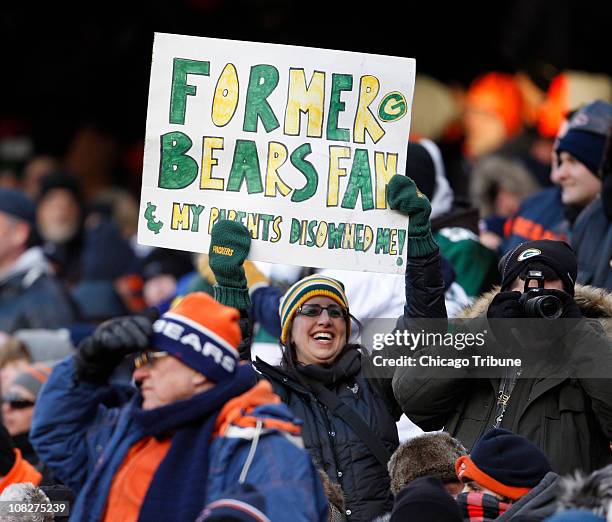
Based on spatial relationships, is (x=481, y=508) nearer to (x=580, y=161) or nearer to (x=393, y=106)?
(x=393, y=106)

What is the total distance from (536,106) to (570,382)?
9.01 metres

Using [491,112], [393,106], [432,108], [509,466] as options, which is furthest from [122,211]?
[509,466]

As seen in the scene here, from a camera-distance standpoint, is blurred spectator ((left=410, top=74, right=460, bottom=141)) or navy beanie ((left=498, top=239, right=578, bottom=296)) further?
blurred spectator ((left=410, top=74, right=460, bottom=141))

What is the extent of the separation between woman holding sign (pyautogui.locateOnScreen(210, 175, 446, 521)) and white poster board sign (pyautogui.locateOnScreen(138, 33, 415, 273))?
188 mm

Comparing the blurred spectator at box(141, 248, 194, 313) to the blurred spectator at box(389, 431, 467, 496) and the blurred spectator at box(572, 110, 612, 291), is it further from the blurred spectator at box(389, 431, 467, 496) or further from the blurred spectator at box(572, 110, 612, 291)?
the blurred spectator at box(389, 431, 467, 496)

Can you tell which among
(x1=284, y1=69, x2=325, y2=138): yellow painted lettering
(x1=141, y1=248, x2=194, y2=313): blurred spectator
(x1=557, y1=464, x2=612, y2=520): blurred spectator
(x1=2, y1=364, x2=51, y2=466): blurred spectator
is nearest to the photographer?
(x1=557, y1=464, x2=612, y2=520): blurred spectator

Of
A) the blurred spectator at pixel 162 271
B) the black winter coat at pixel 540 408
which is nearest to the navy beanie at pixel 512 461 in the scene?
the black winter coat at pixel 540 408

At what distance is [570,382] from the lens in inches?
248

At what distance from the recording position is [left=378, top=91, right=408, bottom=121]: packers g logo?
6840mm

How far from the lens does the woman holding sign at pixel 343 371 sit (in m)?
6.53

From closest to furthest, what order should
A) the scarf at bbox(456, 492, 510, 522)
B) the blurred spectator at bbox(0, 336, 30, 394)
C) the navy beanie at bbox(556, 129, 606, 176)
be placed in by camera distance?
the scarf at bbox(456, 492, 510, 522)
the navy beanie at bbox(556, 129, 606, 176)
the blurred spectator at bbox(0, 336, 30, 394)

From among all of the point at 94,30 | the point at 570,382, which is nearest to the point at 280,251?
the point at 570,382

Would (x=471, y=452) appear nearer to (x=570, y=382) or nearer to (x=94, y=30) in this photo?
(x=570, y=382)

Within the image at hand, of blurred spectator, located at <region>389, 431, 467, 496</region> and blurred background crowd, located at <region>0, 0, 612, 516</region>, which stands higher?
blurred background crowd, located at <region>0, 0, 612, 516</region>
